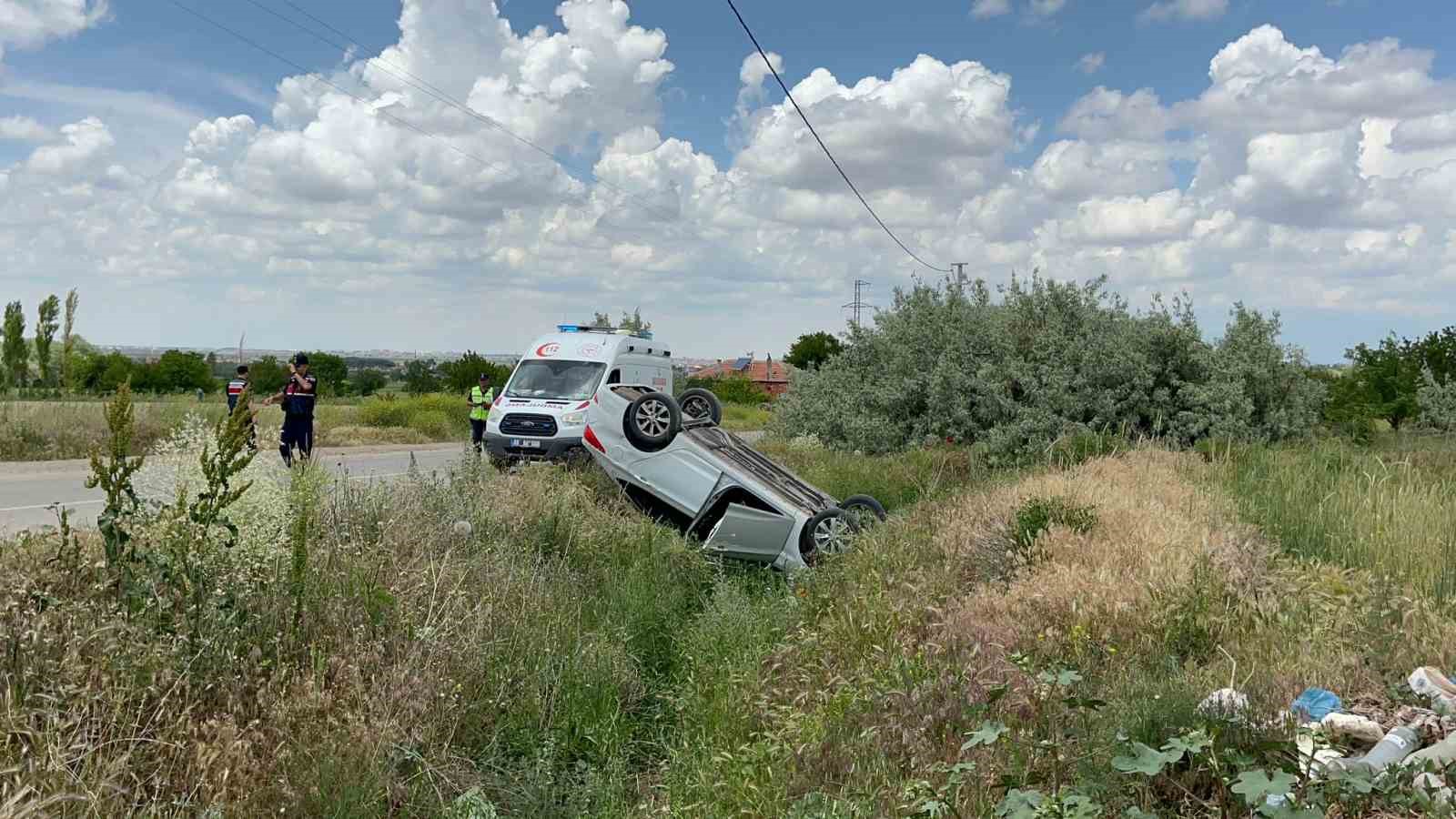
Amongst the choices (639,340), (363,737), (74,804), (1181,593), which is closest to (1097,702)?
(1181,593)

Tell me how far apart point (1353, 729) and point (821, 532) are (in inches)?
253

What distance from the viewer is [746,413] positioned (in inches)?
2004

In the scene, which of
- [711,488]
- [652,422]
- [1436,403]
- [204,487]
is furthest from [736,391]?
[204,487]

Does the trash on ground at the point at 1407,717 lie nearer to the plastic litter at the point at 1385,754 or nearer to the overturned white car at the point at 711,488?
the plastic litter at the point at 1385,754

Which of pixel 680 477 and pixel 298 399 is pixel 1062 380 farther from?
pixel 298 399

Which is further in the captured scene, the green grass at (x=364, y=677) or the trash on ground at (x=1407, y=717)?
the green grass at (x=364, y=677)

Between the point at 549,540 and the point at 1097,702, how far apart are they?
592cm

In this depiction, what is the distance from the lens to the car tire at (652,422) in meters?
10.8

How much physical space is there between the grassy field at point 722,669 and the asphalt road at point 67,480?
57.0 inches

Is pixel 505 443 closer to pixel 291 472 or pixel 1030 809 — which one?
pixel 291 472

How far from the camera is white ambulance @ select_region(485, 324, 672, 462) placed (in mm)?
14469

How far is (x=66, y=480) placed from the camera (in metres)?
15.1

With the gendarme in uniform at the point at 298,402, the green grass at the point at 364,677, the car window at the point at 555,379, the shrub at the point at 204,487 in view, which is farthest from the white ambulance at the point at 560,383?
the shrub at the point at 204,487

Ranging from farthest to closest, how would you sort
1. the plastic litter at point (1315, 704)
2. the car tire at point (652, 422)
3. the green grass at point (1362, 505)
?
the car tire at point (652, 422), the green grass at point (1362, 505), the plastic litter at point (1315, 704)
